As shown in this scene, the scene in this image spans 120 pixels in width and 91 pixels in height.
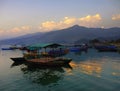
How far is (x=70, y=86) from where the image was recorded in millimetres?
21938

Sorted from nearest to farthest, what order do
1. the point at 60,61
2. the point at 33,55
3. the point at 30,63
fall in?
the point at 60,61 → the point at 30,63 → the point at 33,55

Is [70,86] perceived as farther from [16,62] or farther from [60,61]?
[16,62]

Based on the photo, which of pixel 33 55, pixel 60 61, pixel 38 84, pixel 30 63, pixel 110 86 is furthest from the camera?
pixel 33 55

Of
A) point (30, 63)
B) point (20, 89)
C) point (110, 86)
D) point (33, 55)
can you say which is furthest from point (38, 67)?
point (110, 86)

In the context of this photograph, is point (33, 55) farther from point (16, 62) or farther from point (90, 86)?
point (90, 86)

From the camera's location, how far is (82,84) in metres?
22.7

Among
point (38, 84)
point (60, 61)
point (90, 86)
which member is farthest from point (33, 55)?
point (90, 86)

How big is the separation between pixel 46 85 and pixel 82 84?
183 inches

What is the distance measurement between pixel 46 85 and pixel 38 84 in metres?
1.24

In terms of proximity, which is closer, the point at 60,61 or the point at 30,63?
the point at 60,61

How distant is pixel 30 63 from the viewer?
37719 mm

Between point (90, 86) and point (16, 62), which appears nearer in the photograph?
point (90, 86)

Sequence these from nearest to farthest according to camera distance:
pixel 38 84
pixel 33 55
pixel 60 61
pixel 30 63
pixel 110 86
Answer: pixel 110 86, pixel 38 84, pixel 60 61, pixel 30 63, pixel 33 55

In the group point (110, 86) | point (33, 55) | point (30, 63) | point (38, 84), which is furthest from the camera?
point (33, 55)
